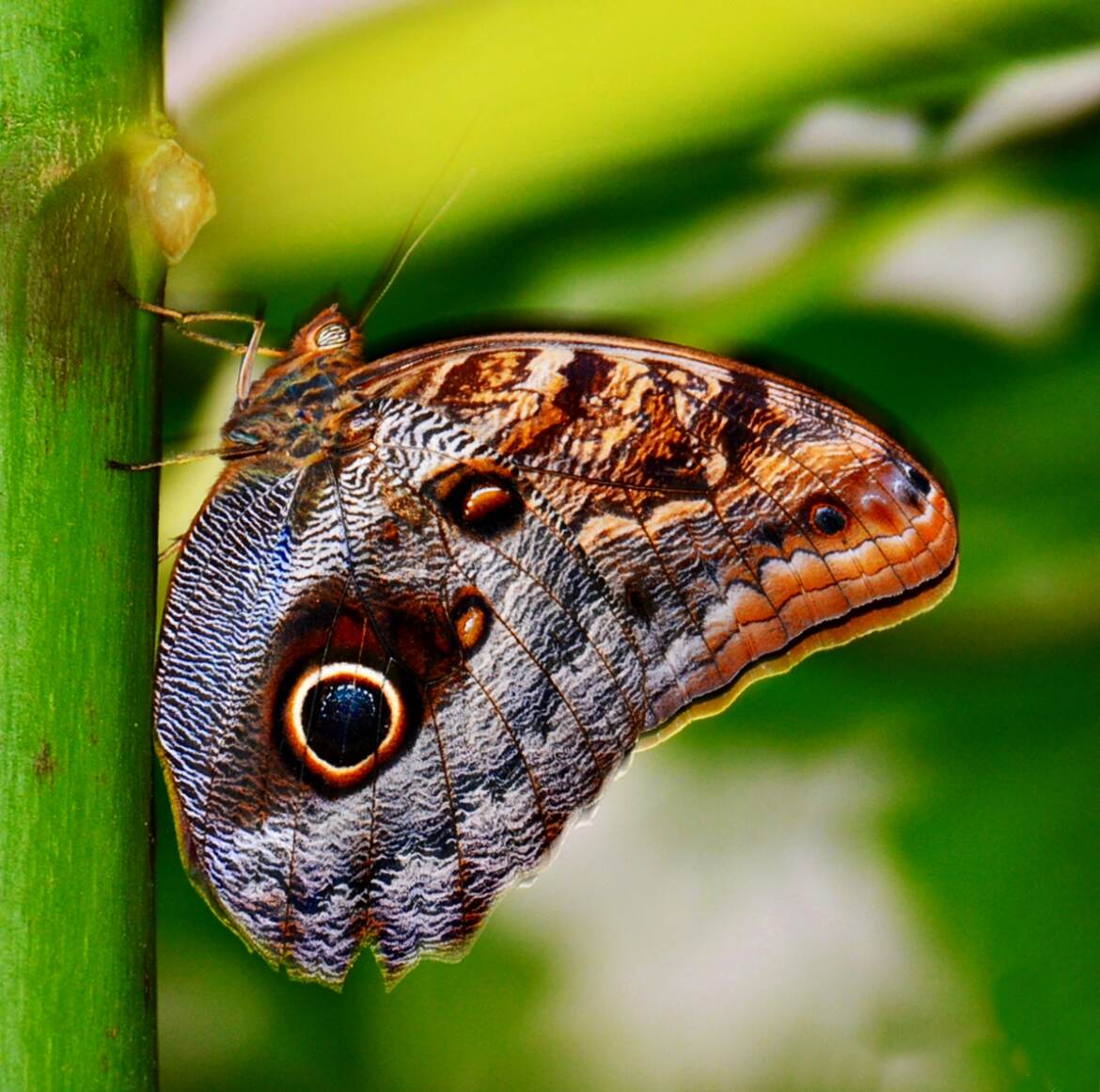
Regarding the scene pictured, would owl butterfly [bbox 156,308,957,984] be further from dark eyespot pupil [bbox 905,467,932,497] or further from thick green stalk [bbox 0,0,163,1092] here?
thick green stalk [bbox 0,0,163,1092]

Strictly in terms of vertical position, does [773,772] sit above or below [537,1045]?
above

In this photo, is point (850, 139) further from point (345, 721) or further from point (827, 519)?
point (345, 721)

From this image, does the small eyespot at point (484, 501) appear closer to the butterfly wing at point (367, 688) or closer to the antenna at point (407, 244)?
the butterfly wing at point (367, 688)

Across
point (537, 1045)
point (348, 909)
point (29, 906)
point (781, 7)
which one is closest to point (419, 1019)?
point (537, 1045)

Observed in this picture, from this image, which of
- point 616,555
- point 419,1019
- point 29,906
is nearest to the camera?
point 29,906

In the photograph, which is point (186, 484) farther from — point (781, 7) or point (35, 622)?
point (781, 7)

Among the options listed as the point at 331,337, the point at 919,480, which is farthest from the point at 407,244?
the point at 919,480
